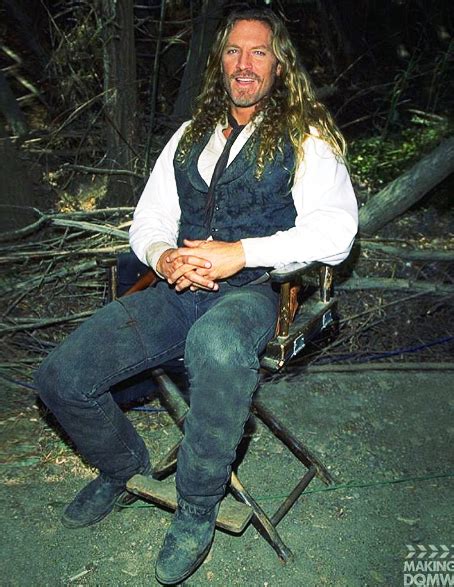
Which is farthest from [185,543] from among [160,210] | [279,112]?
[279,112]

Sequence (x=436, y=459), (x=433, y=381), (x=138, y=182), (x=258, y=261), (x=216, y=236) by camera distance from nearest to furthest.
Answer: (x=258, y=261), (x=216, y=236), (x=436, y=459), (x=433, y=381), (x=138, y=182)

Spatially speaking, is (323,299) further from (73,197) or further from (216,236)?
(73,197)

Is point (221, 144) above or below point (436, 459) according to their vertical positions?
above

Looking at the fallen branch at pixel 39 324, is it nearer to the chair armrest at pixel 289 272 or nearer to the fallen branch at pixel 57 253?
the fallen branch at pixel 57 253

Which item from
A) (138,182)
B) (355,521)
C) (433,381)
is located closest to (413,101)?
(138,182)

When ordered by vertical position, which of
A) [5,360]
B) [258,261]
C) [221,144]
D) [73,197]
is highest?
[221,144]

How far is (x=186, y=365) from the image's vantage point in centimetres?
230

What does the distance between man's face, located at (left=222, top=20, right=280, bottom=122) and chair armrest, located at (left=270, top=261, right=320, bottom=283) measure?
88 centimetres

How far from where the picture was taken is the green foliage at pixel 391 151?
22.2 feet

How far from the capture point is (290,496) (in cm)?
278

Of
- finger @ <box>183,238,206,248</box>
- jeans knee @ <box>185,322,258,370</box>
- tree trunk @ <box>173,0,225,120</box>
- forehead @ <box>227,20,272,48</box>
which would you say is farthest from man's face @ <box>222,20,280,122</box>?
tree trunk @ <box>173,0,225,120</box>

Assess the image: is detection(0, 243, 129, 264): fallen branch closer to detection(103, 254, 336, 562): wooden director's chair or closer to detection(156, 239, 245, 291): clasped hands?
detection(103, 254, 336, 562): wooden director's chair

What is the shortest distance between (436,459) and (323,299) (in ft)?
3.58

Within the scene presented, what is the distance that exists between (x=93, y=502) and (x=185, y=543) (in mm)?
584
